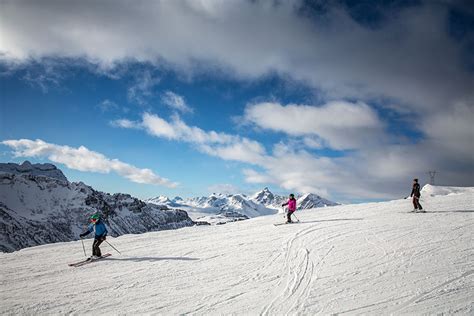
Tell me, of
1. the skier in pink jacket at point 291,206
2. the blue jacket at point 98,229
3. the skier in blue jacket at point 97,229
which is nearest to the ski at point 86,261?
the skier in blue jacket at point 97,229

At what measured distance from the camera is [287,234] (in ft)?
56.3

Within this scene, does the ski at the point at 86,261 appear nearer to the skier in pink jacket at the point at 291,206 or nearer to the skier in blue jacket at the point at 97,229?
the skier in blue jacket at the point at 97,229

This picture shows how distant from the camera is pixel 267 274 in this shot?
1086cm

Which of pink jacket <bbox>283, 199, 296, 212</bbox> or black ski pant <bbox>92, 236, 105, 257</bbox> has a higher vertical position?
pink jacket <bbox>283, 199, 296, 212</bbox>

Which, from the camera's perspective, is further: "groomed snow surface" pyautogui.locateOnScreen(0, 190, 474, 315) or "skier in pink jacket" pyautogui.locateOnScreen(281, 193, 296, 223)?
"skier in pink jacket" pyautogui.locateOnScreen(281, 193, 296, 223)

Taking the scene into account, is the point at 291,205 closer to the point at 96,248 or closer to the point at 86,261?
the point at 96,248

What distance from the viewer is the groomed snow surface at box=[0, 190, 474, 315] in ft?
27.9

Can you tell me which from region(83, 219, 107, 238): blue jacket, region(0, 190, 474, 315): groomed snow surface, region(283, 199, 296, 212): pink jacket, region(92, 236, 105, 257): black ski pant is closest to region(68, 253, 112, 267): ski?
region(92, 236, 105, 257): black ski pant

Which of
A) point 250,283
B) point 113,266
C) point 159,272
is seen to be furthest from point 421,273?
point 113,266

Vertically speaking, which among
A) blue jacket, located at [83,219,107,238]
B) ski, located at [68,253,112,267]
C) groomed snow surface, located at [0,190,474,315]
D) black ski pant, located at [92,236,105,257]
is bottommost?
groomed snow surface, located at [0,190,474,315]

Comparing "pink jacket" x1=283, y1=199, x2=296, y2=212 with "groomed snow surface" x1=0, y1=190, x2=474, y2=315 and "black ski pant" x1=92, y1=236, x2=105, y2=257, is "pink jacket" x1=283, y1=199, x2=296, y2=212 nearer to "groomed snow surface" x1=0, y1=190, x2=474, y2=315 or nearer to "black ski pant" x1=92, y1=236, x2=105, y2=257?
"groomed snow surface" x1=0, y1=190, x2=474, y2=315

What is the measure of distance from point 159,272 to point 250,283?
3.89 meters

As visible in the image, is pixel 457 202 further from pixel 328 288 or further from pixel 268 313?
pixel 268 313

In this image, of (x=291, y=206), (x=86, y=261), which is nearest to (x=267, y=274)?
(x=86, y=261)
